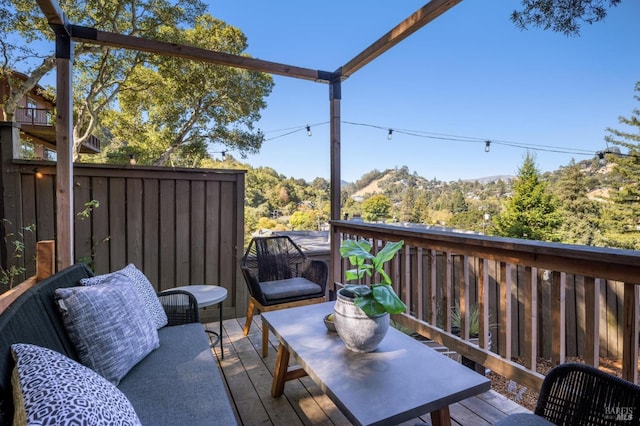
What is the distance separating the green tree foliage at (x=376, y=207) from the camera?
13.7 meters

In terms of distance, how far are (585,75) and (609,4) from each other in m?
15.9

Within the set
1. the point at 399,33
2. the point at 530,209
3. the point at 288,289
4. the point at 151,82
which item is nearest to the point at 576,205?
the point at 530,209

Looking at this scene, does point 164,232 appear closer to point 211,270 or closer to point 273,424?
point 211,270

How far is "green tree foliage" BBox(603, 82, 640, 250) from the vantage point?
12.9 metres

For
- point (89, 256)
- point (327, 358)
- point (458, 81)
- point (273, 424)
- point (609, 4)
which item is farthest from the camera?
point (458, 81)

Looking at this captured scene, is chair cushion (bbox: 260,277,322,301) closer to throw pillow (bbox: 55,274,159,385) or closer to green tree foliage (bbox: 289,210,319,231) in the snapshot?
throw pillow (bbox: 55,274,159,385)

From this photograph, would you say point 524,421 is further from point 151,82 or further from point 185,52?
point 151,82

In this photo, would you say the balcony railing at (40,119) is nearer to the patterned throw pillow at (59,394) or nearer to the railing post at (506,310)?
the patterned throw pillow at (59,394)

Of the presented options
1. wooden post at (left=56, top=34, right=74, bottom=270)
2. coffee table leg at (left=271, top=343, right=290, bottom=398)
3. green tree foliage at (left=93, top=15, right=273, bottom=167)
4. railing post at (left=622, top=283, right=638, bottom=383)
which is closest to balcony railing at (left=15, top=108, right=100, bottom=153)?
green tree foliage at (left=93, top=15, right=273, bottom=167)

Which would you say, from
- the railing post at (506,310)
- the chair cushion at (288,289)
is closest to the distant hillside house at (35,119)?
the chair cushion at (288,289)

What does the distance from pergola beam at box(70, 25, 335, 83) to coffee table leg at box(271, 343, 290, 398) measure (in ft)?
8.87

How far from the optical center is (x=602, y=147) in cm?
1477

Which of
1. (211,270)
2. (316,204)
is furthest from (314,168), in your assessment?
(211,270)

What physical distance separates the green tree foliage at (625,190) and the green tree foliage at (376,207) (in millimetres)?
8893
